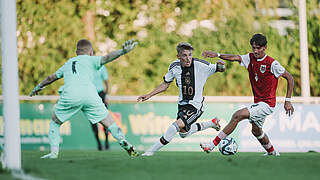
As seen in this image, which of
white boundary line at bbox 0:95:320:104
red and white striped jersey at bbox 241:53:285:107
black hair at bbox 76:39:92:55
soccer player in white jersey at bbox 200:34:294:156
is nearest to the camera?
black hair at bbox 76:39:92:55

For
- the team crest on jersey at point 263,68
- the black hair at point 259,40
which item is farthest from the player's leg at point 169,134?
the black hair at point 259,40

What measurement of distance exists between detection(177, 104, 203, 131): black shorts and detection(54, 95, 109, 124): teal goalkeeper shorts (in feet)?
4.65

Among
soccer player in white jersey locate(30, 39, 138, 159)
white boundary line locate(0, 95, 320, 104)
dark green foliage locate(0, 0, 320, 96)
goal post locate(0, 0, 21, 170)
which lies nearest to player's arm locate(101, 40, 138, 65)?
soccer player in white jersey locate(30, 39, 138, 159)

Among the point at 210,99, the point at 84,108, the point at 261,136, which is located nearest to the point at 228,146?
the point at 261,136

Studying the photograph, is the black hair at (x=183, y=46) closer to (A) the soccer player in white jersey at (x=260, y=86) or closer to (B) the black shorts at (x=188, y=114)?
(A) the soccer player in white jersey at (x=260, y=86)

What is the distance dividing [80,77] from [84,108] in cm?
44

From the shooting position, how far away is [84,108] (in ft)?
30.5

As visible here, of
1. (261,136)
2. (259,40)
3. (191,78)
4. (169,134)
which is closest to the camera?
(259,40)

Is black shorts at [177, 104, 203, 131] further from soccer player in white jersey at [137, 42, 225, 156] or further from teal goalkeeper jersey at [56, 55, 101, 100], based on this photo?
teal goalkeeper jersey at [56, 55, 101, 100]

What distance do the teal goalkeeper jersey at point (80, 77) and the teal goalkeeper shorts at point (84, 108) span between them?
6cm

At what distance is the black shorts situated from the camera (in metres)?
10.2

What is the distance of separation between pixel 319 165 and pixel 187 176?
1.98 meters

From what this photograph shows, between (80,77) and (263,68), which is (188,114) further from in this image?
(80,77)

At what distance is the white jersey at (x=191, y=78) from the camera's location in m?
10.4
